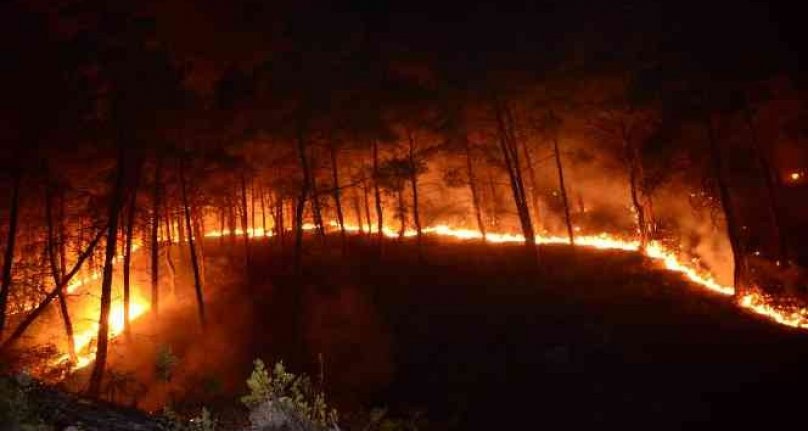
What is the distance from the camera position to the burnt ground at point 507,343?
17.7m

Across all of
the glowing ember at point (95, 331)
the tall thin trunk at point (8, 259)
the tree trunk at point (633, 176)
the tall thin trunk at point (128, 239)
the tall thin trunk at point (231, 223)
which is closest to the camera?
the tall thin trunk at point (8, 259)

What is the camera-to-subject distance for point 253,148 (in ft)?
113

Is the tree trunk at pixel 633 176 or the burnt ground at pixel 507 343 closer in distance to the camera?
the burnt ground at pixel 507 343

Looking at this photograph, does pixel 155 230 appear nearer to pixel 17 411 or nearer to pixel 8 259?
pixel 8 259

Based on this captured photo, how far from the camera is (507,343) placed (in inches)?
900

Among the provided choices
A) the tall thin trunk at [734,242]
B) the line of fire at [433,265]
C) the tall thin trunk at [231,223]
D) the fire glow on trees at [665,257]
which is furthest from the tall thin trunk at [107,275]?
the tall thin trunk at [734,242]

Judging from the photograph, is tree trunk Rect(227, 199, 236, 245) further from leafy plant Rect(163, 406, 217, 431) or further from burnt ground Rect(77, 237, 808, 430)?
leafy plant Rect(163, 406, 217, 431)

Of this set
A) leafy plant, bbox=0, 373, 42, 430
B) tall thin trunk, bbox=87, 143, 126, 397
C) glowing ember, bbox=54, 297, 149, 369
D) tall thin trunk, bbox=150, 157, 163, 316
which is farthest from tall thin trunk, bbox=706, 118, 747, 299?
glowing ember, bbox=54, 297, 149, 369

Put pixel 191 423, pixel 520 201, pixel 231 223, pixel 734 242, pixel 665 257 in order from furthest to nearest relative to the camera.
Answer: pixel 231 223
pixel 520 201
pixel 665 257
pixel 734 242
pixel 191 423

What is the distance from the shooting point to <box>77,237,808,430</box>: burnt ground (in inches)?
698

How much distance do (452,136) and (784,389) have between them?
23.6 meters

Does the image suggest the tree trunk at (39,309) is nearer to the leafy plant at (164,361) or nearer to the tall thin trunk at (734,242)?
the leafy plant at (164,361)

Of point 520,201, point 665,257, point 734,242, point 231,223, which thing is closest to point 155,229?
point 231,223

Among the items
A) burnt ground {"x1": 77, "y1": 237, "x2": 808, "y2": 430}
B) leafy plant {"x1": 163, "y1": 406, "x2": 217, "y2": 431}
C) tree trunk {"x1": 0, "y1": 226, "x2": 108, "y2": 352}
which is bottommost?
burnt ground {"x1": 77, "y1": 237, "x2": 808, "y2": 430}
